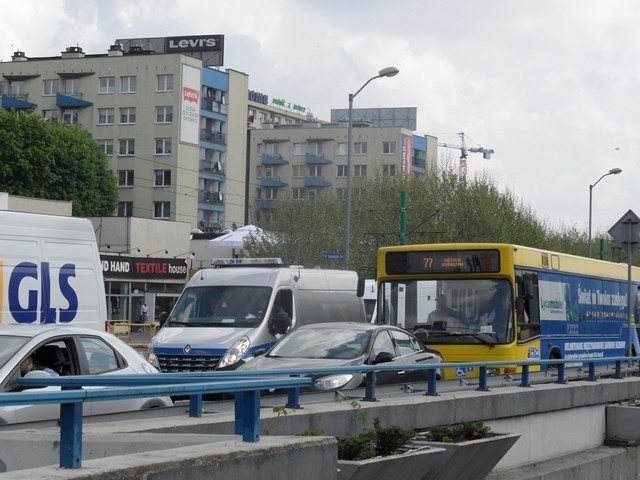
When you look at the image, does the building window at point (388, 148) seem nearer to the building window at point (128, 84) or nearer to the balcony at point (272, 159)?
the balcony at point (272, 159)

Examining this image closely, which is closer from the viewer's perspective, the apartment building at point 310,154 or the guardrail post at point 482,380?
the guardrail post at point 482,380

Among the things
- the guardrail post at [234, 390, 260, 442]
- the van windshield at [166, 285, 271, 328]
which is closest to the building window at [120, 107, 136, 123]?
the van windshield at [166, 285, 271, 328]

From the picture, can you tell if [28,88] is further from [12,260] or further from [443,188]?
[12,260]

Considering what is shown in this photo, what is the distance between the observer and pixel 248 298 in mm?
21734

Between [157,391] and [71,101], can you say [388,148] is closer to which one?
[71,101]

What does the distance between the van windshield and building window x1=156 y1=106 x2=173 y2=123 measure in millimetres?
79376

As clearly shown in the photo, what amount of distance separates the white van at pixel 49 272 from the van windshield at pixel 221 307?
3.62 metres

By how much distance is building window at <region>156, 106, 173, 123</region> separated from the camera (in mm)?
100375

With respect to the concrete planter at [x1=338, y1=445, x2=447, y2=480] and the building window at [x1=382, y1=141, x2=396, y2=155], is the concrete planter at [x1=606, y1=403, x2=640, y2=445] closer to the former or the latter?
the concrete planter at [x1=338, y1=445, x2=447, y2=480]

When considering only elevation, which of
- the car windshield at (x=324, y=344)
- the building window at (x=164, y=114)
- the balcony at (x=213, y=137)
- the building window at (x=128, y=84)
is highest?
the building window at (x=128, y=84)

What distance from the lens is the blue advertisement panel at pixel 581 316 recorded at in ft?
75.6

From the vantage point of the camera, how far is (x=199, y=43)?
11400 cm

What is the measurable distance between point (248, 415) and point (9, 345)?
456cm

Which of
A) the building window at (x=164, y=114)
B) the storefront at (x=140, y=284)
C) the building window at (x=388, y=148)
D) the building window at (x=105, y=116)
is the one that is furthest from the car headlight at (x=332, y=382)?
the building window at (x=388, y=148)
